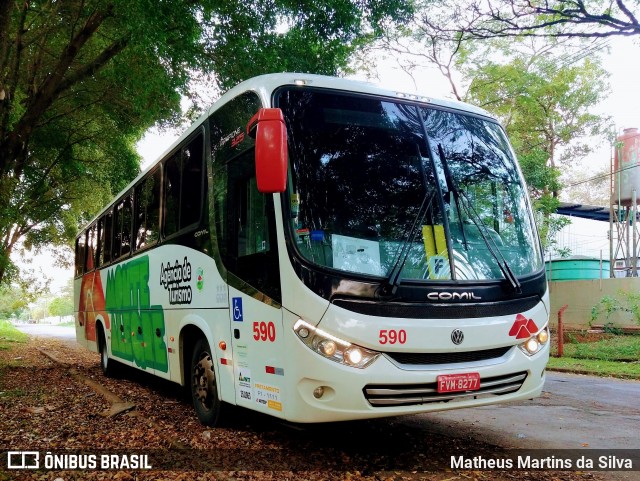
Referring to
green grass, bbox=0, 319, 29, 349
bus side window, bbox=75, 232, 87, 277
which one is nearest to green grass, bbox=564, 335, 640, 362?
bus side window, bbox=75, 232, 87, 277

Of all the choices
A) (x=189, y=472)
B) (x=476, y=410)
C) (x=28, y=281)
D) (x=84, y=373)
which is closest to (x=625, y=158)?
(x=476, y=410)

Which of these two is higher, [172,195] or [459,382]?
[172,195]

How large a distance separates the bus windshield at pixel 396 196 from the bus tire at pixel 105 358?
7648mm

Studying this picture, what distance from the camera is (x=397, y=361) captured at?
423 cm

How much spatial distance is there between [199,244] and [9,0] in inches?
194

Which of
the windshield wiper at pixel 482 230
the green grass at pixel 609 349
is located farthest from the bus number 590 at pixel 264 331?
the green grass at pixel 609 349

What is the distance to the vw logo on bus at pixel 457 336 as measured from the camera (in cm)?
437

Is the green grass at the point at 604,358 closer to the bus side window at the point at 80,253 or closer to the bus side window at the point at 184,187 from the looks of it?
the bus side window at the point at 184,187

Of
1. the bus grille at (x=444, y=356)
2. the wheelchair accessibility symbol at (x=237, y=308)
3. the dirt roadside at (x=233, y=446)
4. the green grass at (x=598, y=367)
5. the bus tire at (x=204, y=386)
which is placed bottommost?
the green grass at (x=598, y=367)

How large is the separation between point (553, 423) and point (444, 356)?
109 inches

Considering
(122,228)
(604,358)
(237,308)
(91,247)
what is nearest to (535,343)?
(237,308)

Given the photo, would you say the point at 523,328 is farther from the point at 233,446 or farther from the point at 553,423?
the point at 233,446

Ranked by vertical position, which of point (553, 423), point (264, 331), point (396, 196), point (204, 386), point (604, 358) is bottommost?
point (604, 358)

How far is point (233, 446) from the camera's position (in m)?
5.10
